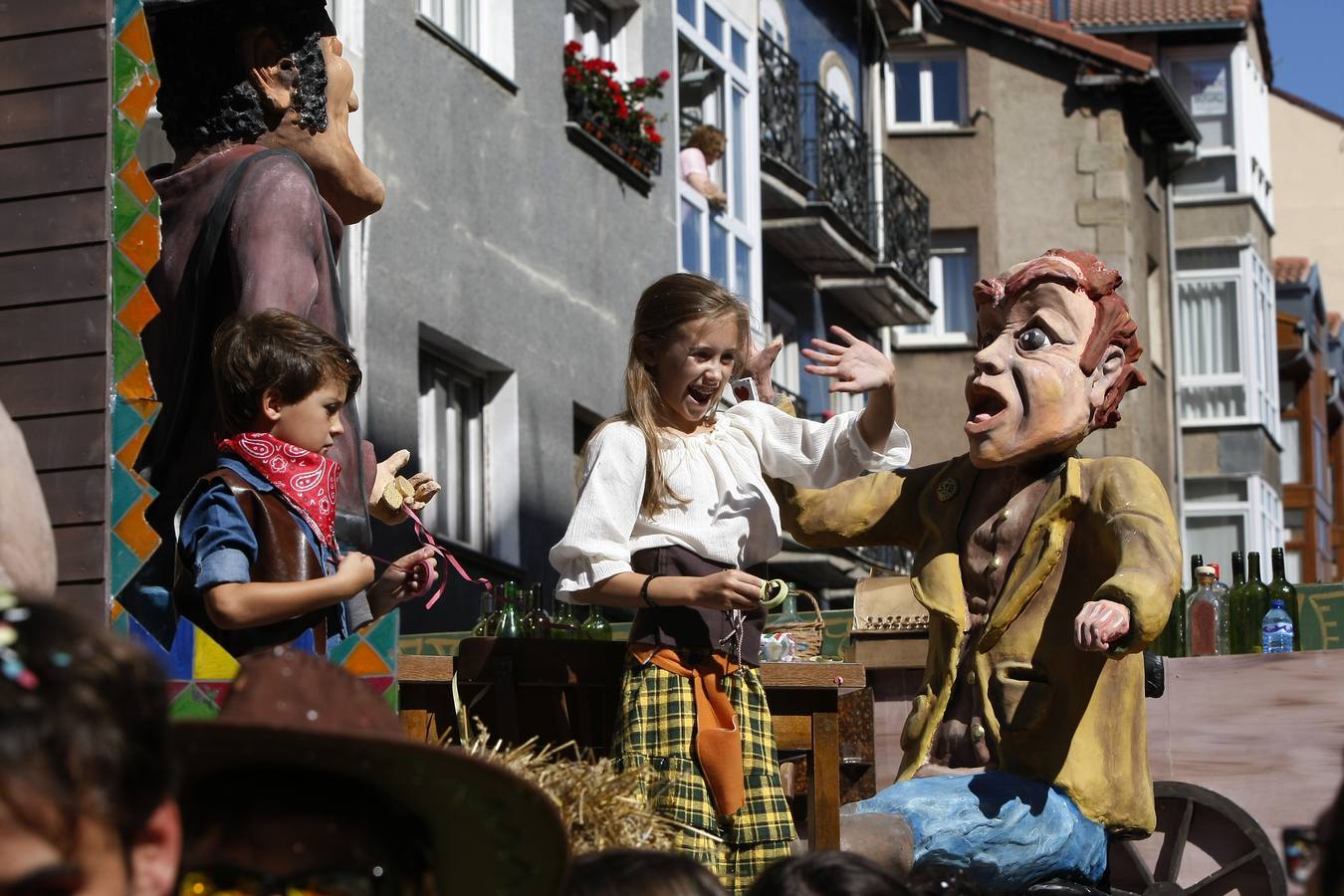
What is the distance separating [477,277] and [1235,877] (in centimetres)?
895

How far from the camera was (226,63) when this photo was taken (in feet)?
16.1

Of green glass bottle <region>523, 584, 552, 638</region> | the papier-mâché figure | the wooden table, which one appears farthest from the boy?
green glass bottle <region>523, 584, 552, 638</region>

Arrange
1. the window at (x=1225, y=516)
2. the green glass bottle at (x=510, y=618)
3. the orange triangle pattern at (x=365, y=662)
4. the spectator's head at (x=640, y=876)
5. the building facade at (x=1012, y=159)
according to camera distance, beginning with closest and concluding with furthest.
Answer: the spectator's head at (x=640, y=876) < the orange triangle pattern at (x=365, y=662) < the green glass bottle at (x=510, y=618) < the building facade at (x=1012, y=159) < the window at (x=1225, y=516)

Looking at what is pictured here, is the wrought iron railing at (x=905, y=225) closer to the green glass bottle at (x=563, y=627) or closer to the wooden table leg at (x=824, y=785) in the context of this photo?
the green glass bottle at (x=563, y=627)

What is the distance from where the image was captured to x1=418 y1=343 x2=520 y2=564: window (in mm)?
14891

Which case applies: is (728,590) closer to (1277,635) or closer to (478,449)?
(1277,635)

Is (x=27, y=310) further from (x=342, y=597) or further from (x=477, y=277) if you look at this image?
(x=477, y=277)

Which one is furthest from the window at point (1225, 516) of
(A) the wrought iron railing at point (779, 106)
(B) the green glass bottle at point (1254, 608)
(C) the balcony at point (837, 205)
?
(B) the green glass bottle at point (1254, 608)

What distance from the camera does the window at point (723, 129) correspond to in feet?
62.6

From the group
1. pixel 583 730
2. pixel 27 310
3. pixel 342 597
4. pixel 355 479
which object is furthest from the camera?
pixel 583 730

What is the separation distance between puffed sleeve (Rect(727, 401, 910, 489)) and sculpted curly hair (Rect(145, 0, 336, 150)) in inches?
45.3

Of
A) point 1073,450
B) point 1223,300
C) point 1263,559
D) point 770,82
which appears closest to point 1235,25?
point 1223,300

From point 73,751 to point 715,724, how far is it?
132 inches

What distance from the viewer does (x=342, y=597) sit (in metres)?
3.85
